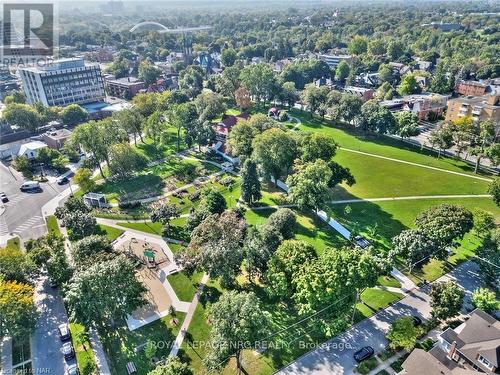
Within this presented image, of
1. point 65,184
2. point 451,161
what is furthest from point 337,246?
point 65,184

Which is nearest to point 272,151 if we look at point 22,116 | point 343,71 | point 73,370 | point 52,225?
point 52,225

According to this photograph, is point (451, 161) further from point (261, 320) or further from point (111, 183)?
point (111, 183)

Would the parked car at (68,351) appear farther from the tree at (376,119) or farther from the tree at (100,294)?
the tree at (376,119)

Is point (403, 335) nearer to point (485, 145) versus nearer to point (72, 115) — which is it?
point (485, 145)

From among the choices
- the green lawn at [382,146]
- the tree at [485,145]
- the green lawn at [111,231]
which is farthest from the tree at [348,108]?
the green lawn at [111,231]

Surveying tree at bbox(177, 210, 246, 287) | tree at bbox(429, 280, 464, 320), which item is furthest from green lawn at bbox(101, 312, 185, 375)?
tree at bbox(429, 280, 464, 320)

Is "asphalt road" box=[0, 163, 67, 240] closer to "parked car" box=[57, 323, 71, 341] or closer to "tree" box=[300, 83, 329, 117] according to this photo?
"parked car" box=[57, 323, 71, 341]
